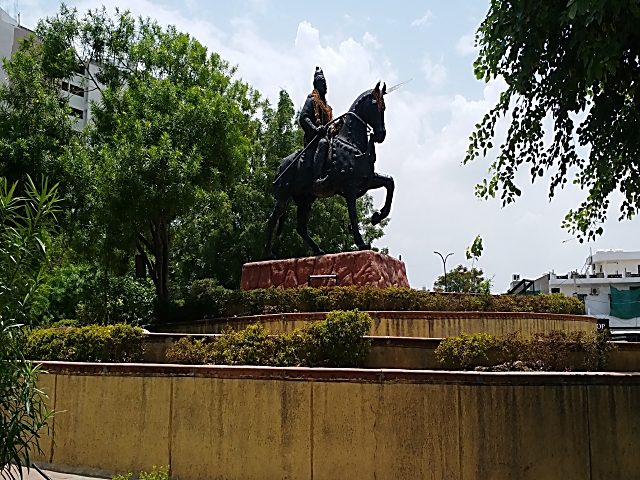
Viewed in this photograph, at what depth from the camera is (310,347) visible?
292 inches

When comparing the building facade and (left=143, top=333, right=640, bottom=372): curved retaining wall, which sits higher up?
the building facade

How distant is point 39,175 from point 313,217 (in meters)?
11.9

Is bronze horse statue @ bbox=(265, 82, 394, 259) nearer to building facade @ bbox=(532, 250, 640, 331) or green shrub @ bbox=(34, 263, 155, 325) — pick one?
green shrub @ bbox=(34, 263, 155, 325)

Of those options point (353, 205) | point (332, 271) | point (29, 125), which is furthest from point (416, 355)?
point (29, 125)

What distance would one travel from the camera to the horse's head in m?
13.8

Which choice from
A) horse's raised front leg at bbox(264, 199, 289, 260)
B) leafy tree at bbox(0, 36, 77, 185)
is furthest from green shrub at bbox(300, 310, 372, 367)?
leafy tree at bbox(0, 36, 77, 185)

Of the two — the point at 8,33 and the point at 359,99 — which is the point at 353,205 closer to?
the point at 359,99

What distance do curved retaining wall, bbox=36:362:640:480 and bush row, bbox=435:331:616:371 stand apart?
752 millimetres

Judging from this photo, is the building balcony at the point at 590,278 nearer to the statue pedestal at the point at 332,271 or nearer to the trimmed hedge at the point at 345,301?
the trimmed hedge at the point at 345,301

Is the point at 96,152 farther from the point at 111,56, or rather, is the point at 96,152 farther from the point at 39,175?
the point at 111,56

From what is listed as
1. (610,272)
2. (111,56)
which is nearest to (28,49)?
(111,56)

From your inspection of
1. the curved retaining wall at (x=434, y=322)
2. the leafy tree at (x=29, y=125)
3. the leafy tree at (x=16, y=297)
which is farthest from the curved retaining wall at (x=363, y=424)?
the leafy tree at (x=29, y=125)

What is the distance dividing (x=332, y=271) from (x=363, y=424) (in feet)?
25.5

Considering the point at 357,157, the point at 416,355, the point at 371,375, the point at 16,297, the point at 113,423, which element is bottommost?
the point at 113,423
